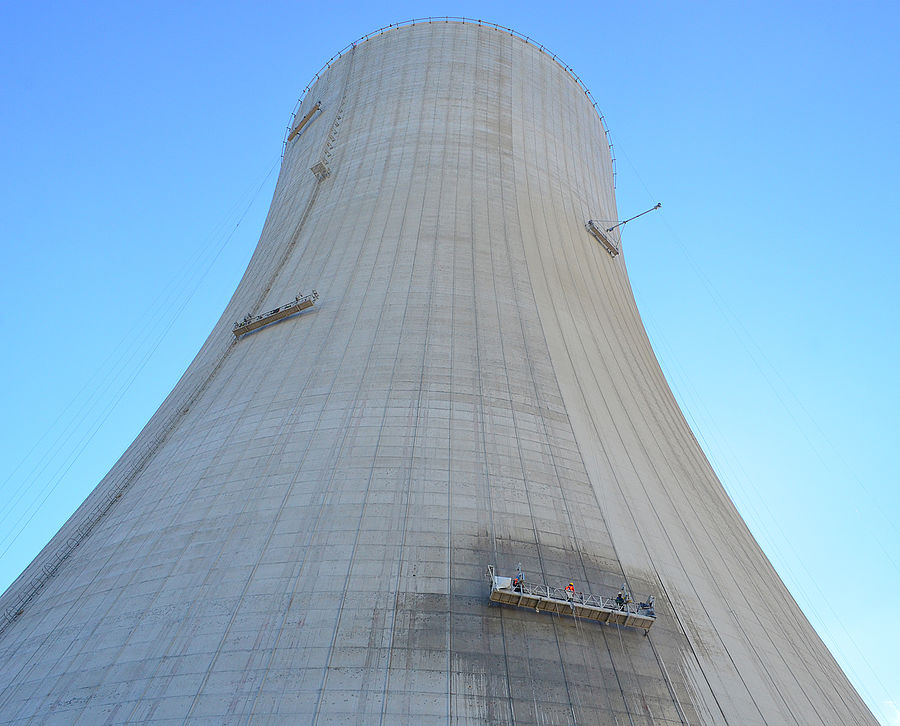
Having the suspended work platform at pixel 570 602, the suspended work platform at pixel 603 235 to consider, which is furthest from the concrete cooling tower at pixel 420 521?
the suspended work platform at pixel 603 235

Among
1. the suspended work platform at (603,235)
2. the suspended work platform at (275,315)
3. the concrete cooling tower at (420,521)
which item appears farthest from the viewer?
the suspended work platform at (603,235)

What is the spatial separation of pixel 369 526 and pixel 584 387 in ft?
16.2

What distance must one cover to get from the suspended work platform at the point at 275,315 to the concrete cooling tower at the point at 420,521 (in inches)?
2.2

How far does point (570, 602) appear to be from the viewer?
26.4 ft

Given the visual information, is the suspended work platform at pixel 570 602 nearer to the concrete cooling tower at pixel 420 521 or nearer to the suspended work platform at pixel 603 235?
the concrete cooling tower at pixel 420 521

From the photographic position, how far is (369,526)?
862 cm

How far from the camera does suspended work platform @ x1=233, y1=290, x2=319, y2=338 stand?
13.1 meters

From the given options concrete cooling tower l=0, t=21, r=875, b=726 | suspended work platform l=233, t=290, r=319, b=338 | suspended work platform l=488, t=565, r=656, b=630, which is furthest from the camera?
suspended work platform l=233, t=290, r=319, b=338

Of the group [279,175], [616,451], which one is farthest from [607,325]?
[279,175]

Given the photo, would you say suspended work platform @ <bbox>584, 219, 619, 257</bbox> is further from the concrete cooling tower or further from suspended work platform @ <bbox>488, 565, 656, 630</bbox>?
suspended work platform @ <bbox>488, 565, 656, 630</bbox>

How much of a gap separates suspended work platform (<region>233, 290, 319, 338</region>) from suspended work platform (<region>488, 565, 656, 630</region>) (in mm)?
6860

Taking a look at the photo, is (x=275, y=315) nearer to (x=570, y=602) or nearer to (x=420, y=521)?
(x=420, y=521)

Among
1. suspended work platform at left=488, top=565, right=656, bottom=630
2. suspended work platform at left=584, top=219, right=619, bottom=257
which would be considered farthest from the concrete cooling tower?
suspended work platform at left=584, top=219, right=619, bottom=257

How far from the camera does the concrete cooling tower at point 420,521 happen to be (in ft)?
23.8
